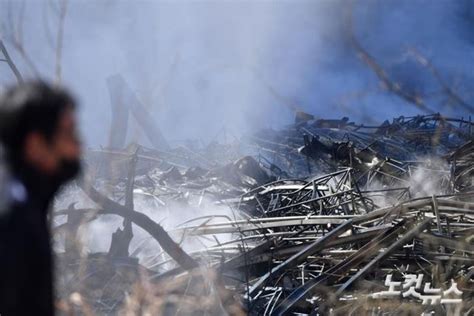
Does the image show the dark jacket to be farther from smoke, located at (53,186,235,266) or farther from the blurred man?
smoke, located at (53,186,235,266)

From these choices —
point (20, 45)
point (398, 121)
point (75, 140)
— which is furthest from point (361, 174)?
point (75, 140)

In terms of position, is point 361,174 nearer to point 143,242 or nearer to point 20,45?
point 143,242

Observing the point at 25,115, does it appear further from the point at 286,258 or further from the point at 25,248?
the point at 286,258

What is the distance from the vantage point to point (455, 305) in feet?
15.1

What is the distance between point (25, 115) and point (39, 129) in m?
0.03

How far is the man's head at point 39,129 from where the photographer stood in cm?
92

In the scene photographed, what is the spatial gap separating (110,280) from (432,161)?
817 centimetres

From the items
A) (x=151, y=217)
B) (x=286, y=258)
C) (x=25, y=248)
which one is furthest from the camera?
(x=151, y=217)

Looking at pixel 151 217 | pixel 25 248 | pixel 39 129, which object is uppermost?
pixel 39 129

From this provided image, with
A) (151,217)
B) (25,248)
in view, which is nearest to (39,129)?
(25,248)

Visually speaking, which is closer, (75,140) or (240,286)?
(75,140)

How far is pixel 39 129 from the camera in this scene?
3.07 feet

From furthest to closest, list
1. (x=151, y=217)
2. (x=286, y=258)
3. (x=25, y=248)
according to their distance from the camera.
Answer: (x=151, y=217)
(x=286, y=258)
(x=25, y=248)

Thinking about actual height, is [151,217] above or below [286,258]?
below
